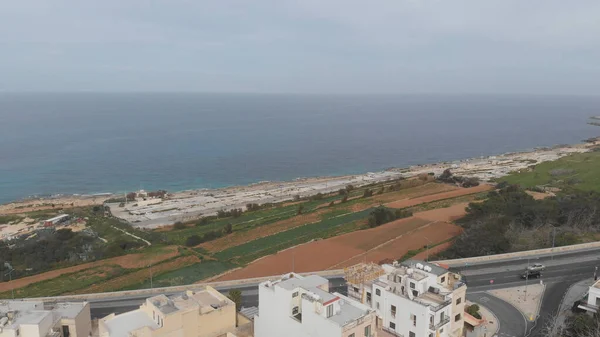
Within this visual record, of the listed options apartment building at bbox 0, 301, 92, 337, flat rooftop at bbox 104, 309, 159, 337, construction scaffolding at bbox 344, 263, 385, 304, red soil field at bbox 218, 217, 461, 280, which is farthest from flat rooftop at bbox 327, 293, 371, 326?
red soil field at bbox 218, 217, 461, 280

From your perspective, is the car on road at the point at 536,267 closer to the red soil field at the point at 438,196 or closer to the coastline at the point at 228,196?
the red soil field at the point at 438,196

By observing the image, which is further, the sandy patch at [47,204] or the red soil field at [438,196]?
the sandy patch at [47,204]

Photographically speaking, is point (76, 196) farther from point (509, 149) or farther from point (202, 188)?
point (509, 149)

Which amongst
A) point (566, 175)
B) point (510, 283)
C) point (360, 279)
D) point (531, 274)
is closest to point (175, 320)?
point (360, 279)

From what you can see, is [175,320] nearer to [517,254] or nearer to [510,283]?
[510,283]

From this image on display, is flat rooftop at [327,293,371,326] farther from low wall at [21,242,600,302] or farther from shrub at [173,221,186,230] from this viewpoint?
shrub at [173,221,186,230]

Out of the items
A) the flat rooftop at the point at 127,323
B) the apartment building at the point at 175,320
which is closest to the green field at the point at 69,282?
the flat rooftop at the point at 127,323
